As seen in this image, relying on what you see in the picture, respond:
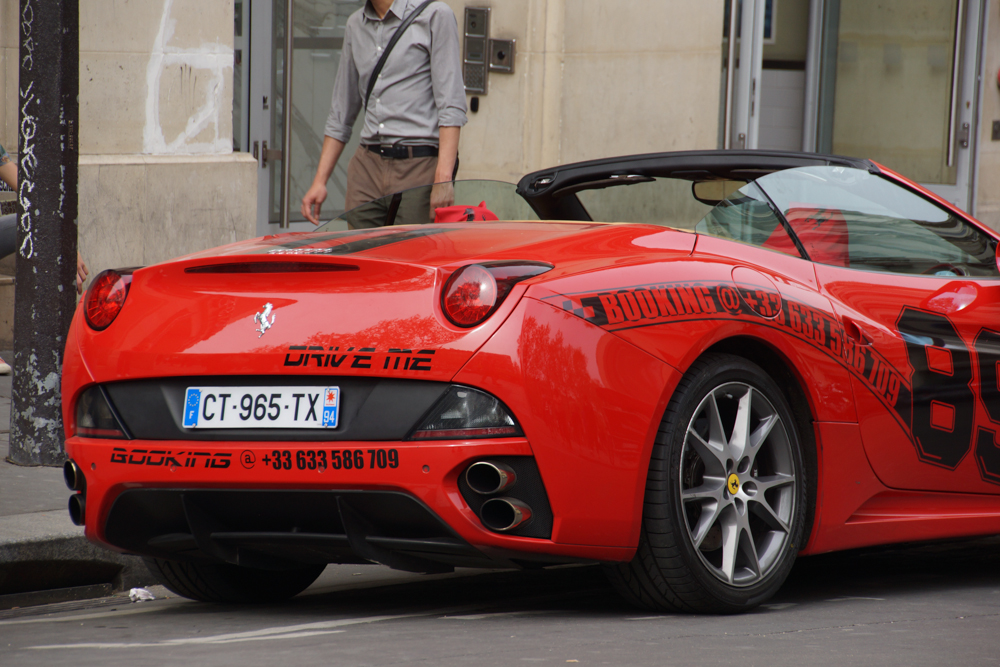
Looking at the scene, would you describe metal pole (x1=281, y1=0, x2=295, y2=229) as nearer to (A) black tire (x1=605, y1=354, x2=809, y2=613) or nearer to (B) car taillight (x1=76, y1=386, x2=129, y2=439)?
(B) car taillight (x1=76, y1=386, x2=129, y2=439)

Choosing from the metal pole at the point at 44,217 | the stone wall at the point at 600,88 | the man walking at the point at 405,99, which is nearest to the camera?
the metal pole at the point at 44,217

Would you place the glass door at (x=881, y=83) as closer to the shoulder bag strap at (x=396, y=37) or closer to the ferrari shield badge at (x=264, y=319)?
the shoulder bag strap at (x=396, y=37)

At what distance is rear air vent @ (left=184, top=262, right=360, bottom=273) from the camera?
357cm

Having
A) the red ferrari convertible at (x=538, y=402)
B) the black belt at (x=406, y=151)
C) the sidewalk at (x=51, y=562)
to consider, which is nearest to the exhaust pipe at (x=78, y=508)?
the red ferrari convertible at (x=538, y=402)

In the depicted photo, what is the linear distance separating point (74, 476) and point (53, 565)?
1206 millimetres

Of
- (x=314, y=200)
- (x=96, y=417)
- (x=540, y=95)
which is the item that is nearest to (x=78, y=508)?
(x=96, y=417)

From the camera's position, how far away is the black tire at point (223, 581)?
4.18m

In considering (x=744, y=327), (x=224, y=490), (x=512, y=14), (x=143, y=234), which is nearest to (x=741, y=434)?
(x=744, y=327)

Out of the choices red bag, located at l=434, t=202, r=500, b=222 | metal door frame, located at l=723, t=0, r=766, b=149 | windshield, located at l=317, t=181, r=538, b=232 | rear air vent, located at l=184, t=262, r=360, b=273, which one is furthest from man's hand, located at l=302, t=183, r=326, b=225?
metal door frame, located at l=723, t=0, r=766, b=149

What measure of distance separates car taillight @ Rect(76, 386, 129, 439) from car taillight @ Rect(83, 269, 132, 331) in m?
0.18

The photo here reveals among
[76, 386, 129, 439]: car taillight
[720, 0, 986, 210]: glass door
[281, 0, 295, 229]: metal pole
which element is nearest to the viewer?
[76, 386, 129, 439]: car taillight

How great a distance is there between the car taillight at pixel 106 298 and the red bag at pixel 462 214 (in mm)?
1242

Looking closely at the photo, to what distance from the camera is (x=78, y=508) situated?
12.5 ft

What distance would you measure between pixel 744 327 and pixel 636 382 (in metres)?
0.44
